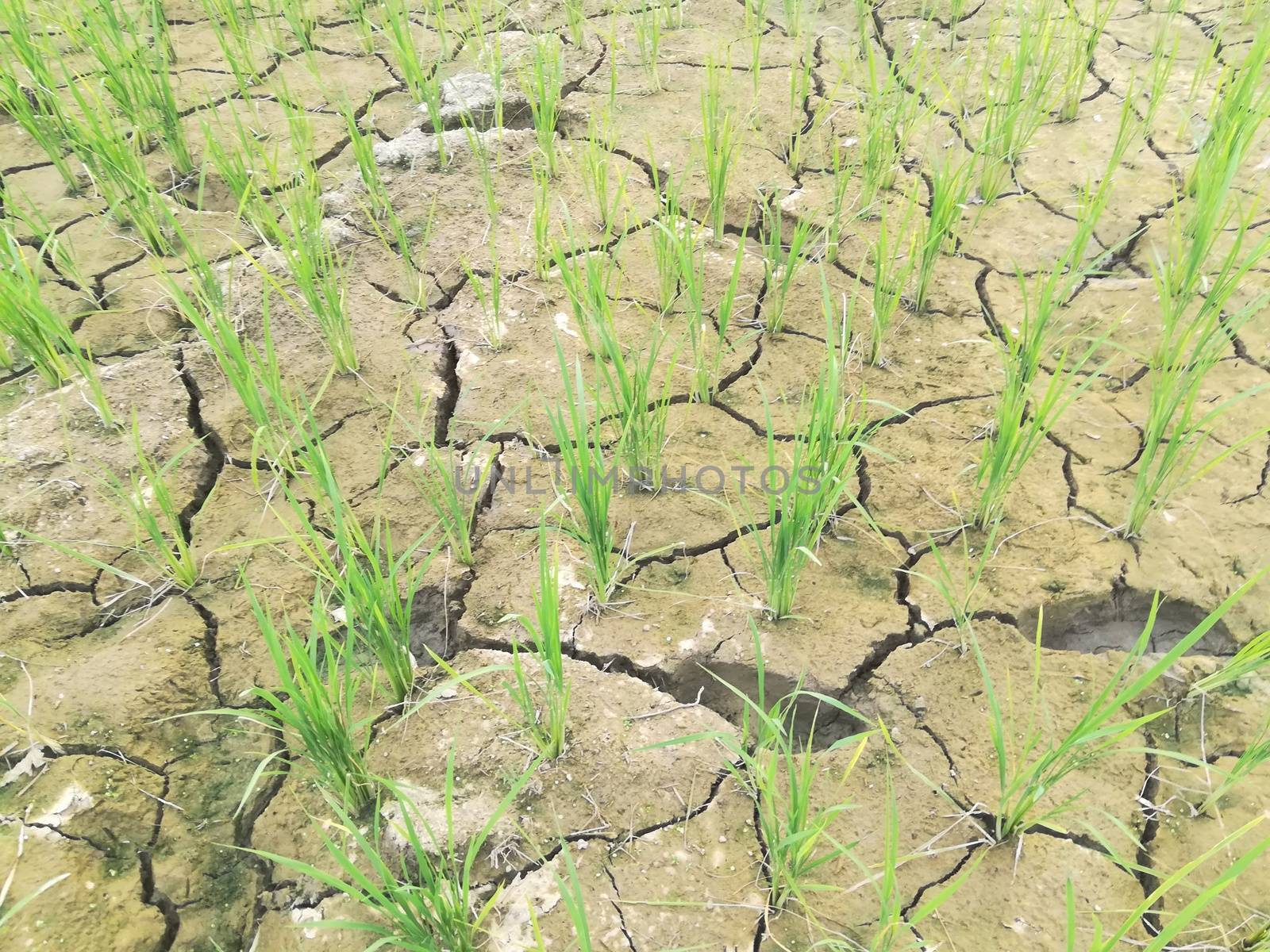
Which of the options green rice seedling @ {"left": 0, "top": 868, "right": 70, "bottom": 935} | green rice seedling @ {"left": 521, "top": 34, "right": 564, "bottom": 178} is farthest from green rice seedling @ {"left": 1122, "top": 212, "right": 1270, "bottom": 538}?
green rice seedling @ {"left": 0, "top": 868, "right": 70, "bottom": 935}

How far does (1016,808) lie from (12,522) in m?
1.75

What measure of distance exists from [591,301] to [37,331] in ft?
3.61

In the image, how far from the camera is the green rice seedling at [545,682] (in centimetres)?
119

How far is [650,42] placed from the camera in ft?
9.07

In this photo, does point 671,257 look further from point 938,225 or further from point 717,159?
point 938,225

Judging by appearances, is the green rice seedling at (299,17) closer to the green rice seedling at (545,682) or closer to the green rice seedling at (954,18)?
the green rice seedling at (954,18)

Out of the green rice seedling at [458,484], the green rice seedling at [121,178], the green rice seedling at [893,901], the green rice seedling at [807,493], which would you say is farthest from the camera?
the green rice seedling at [121,178]

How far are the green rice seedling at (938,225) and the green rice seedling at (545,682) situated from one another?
3.44 feet

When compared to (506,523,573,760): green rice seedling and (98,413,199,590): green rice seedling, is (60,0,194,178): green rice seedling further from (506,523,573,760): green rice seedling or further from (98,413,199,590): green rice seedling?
(506,523,573,760): green rice seedling

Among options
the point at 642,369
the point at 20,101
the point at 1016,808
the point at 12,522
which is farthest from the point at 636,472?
the point at 20,101

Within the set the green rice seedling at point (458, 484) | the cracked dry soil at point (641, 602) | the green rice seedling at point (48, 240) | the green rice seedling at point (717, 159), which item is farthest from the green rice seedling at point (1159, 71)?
the green rice seedling at point (48, 240)

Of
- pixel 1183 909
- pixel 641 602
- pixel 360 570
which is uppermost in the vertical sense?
pixel 360 570

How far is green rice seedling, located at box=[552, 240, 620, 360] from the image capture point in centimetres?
153

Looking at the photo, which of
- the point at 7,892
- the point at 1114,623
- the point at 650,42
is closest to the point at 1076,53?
the point at 650,42
